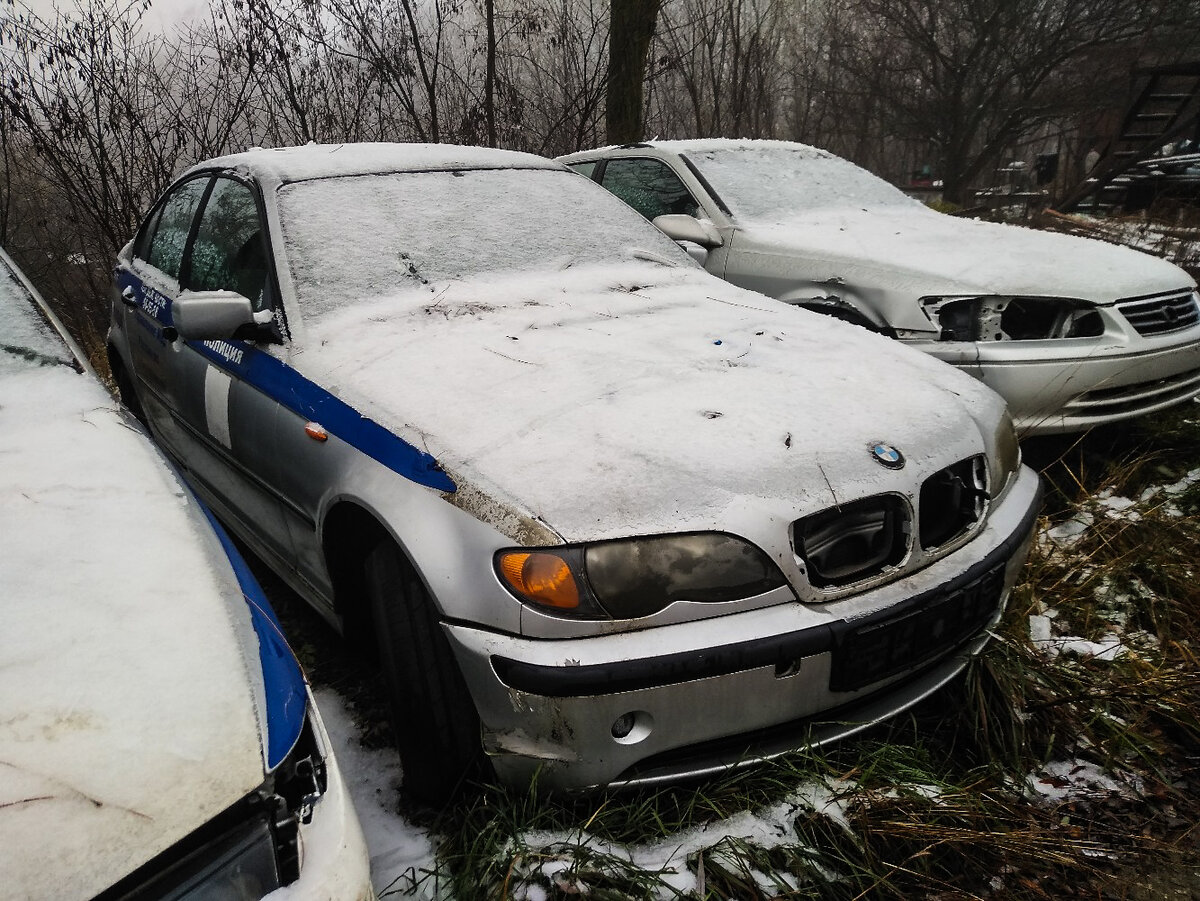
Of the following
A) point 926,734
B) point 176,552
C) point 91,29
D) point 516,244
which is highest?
point 91,29

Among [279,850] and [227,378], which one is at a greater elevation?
[227,378]

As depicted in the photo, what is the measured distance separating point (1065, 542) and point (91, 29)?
741 cm

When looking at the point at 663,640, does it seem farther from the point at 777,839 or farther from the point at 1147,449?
the point at 1147,449

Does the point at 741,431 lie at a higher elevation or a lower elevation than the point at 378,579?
higher

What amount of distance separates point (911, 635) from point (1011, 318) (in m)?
2.14

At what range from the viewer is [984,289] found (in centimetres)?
Answer: 313

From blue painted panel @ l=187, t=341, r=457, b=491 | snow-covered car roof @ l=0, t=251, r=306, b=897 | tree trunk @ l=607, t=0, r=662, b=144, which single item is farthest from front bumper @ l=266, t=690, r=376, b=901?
tree trunk @ l=607, t=0, r=662, b=144

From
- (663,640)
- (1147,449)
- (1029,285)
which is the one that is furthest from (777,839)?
(1147,449)

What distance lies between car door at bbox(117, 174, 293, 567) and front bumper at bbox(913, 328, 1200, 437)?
252 centimetres

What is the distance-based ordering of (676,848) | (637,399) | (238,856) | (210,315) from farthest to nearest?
1. (210,315)
2. (637,399)
3. (676,848)
4. (238,856)

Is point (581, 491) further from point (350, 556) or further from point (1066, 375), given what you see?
point (1066, 375)

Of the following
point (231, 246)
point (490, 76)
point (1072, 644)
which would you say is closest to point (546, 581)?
point (1072, 644)

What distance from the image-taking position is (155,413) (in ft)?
10.2

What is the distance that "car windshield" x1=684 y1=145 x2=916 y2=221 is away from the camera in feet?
14.0
